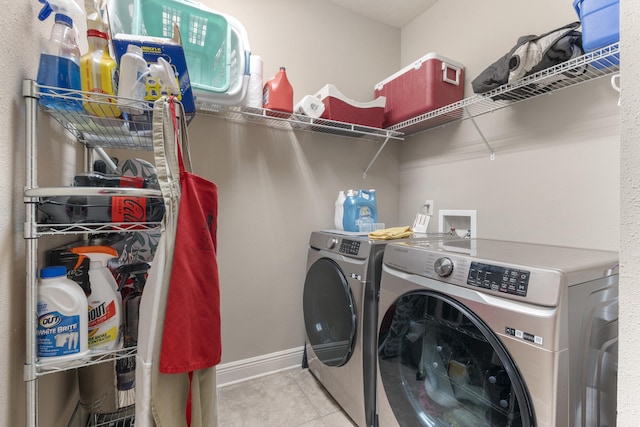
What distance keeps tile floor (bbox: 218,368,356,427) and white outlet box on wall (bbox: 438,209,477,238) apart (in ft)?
4.47

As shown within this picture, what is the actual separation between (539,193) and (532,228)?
19 cm

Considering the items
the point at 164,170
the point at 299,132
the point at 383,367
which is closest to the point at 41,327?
the point at 164,170

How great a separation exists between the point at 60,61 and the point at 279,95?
1.03 metres

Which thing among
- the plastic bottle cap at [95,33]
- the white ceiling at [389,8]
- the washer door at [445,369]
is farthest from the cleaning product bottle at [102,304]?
the white ceiling at [389,8]

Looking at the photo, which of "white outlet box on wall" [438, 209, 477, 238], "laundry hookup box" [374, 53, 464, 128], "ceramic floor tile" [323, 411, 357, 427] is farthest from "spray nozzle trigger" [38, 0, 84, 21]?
"white outlet box on wall" [438, 209, 477, 238]

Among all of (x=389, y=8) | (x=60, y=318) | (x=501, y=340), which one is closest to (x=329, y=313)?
(x=501, y=340)

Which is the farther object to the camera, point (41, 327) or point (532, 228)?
point (532, 228)

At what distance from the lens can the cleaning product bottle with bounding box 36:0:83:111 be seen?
792mm

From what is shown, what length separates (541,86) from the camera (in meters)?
1.37

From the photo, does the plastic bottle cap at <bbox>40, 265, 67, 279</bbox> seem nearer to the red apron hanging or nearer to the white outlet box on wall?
the red apron hanging

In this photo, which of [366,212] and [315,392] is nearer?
[315,392]

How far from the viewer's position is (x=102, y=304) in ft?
2.82

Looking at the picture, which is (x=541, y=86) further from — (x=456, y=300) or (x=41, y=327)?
(x=41, y=327)

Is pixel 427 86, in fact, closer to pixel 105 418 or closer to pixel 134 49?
pixel 134 49
